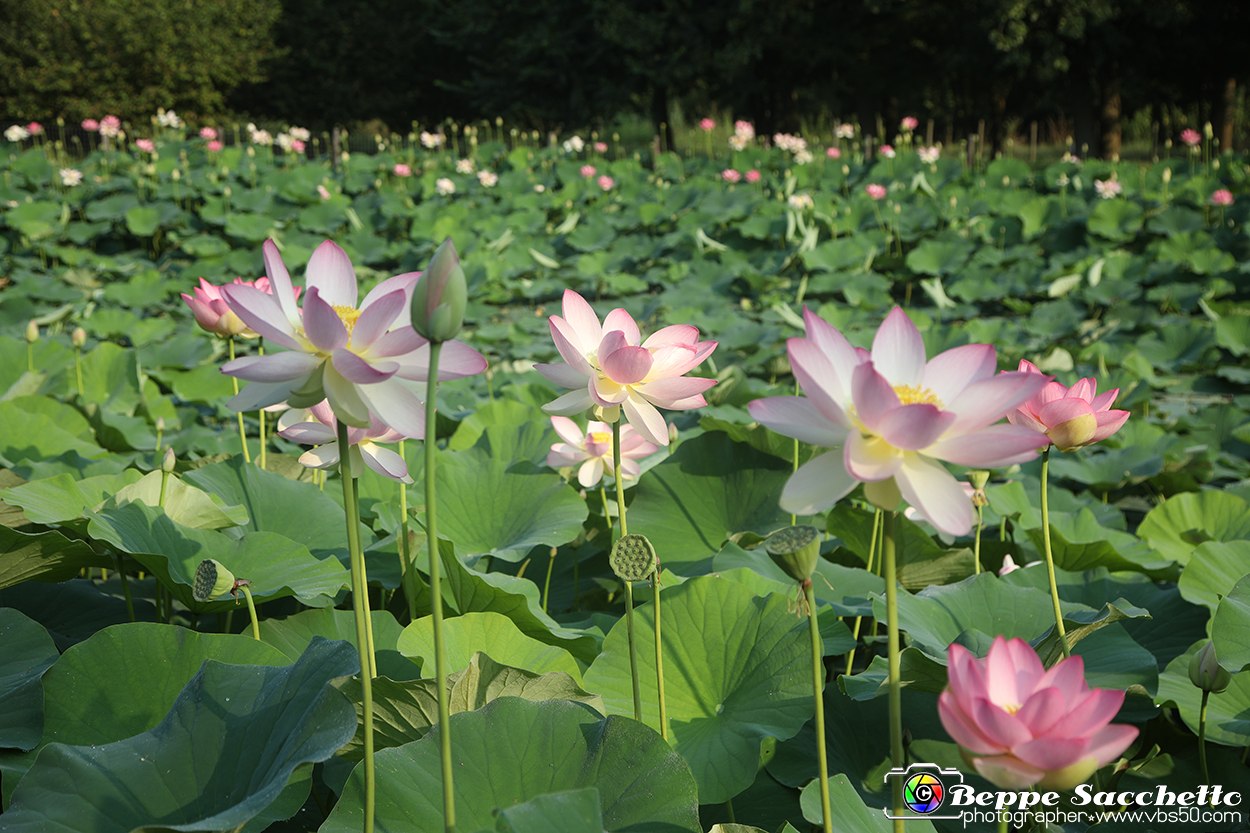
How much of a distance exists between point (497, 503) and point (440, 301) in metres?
0.87

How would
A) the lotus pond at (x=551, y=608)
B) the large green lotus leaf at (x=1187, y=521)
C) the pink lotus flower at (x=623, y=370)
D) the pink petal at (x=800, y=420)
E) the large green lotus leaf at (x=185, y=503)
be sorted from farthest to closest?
the large green lotus leaf at (x=1187, y=521) → the large green lotus leaf at (x=185, y=503) → the pink lotus flower at (x=623, y=370) → the lotus pond at (x=551, y=608) → the pink petal at (x=800, y=420)

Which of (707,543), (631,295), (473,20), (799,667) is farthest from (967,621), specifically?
(473,20)

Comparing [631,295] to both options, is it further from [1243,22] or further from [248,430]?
[1243,22]

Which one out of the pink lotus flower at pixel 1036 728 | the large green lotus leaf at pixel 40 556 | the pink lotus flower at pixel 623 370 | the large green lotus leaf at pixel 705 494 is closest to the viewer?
the pink lotus flower at pixel 1036 728

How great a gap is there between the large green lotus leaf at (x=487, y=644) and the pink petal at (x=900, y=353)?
48 cm

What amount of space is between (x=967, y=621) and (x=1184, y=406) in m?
2.91

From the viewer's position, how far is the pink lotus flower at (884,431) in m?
0.48

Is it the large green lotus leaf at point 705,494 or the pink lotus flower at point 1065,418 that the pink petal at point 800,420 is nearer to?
the pink lotus flower at point 1065,418

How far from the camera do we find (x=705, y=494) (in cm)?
143

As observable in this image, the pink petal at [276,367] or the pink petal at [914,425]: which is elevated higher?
the pink petal at [276,367]

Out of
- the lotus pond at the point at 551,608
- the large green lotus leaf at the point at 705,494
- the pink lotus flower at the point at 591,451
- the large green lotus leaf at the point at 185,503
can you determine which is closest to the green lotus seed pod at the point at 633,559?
the lotus pond at the point at 551,608

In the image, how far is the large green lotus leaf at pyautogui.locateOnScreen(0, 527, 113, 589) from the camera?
2.91 ft

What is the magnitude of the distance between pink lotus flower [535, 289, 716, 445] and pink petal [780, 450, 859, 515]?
25 cm

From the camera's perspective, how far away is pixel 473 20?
16531 mm
